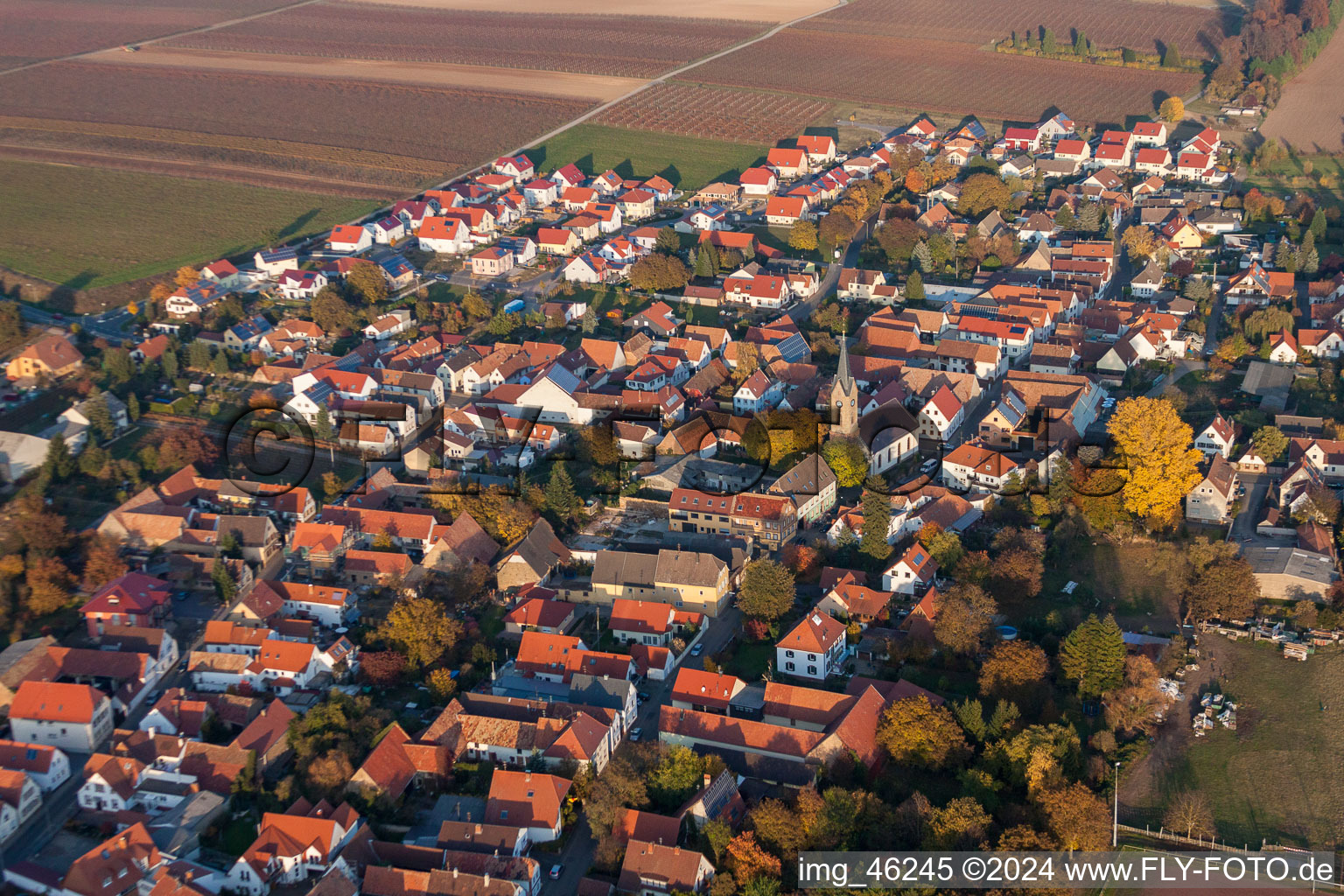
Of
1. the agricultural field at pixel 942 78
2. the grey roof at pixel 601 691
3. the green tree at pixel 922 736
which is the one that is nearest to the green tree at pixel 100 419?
the grey roof at pixel 601 691

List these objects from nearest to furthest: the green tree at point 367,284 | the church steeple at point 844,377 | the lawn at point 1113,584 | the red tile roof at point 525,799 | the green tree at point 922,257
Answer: the red tile roof at point 525,799, the lawn at point 1113,584, the church steeple at point 844,377, the green tree at point 367,284, the green tree at point 922,257

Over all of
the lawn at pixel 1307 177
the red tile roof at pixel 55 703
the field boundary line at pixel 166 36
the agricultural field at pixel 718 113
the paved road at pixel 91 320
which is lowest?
the red tile roof at pixel 55 703

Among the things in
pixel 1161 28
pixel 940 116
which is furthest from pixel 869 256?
pixel 1161 28

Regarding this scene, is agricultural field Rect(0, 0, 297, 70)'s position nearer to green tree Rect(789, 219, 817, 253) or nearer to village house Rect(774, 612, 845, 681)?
green tree Rect(789, 219, 817, 253)

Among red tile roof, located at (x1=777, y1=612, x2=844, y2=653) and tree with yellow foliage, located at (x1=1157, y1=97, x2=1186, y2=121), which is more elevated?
tree with yellow foliage, located at (x1=1157, y1=97, x2=1186, y2=121)

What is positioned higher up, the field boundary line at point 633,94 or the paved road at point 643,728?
the field boundary line at point 633,94

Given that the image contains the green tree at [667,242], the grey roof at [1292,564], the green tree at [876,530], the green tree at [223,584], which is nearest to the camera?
the grey roof at [1292,564]

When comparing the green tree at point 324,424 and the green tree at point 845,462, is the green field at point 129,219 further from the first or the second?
the green tree at point 845,462

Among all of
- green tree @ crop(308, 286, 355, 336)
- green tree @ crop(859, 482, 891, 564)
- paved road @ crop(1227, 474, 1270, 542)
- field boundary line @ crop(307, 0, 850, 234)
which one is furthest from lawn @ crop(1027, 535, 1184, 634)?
field boundary line @ crop(307, 0, 850, 234)
